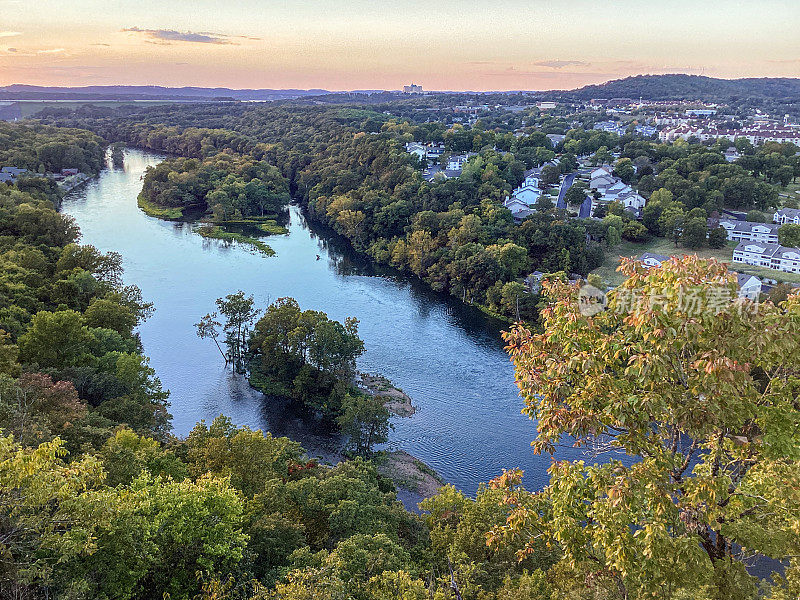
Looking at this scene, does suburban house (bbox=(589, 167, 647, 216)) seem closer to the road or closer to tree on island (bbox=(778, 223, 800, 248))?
the road

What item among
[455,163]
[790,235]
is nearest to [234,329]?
[790,235]

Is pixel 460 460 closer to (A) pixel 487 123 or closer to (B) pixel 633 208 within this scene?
(B) pixel 633 208

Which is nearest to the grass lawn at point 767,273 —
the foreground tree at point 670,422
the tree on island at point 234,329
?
the tree on island at point 234,329

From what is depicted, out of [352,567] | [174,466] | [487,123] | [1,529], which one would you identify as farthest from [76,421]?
[487,123]

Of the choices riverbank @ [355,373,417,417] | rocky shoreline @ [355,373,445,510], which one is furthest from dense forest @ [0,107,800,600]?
riverbank @ [355,373,417,417]

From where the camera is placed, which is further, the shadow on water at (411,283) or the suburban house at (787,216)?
the suburban house at (787,216)

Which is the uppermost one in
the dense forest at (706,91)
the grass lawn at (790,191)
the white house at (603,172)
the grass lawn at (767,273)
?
the dense forest at (706,91)

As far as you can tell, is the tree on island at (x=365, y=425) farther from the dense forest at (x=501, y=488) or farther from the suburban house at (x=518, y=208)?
the suburban house at (x=518, y=208)
